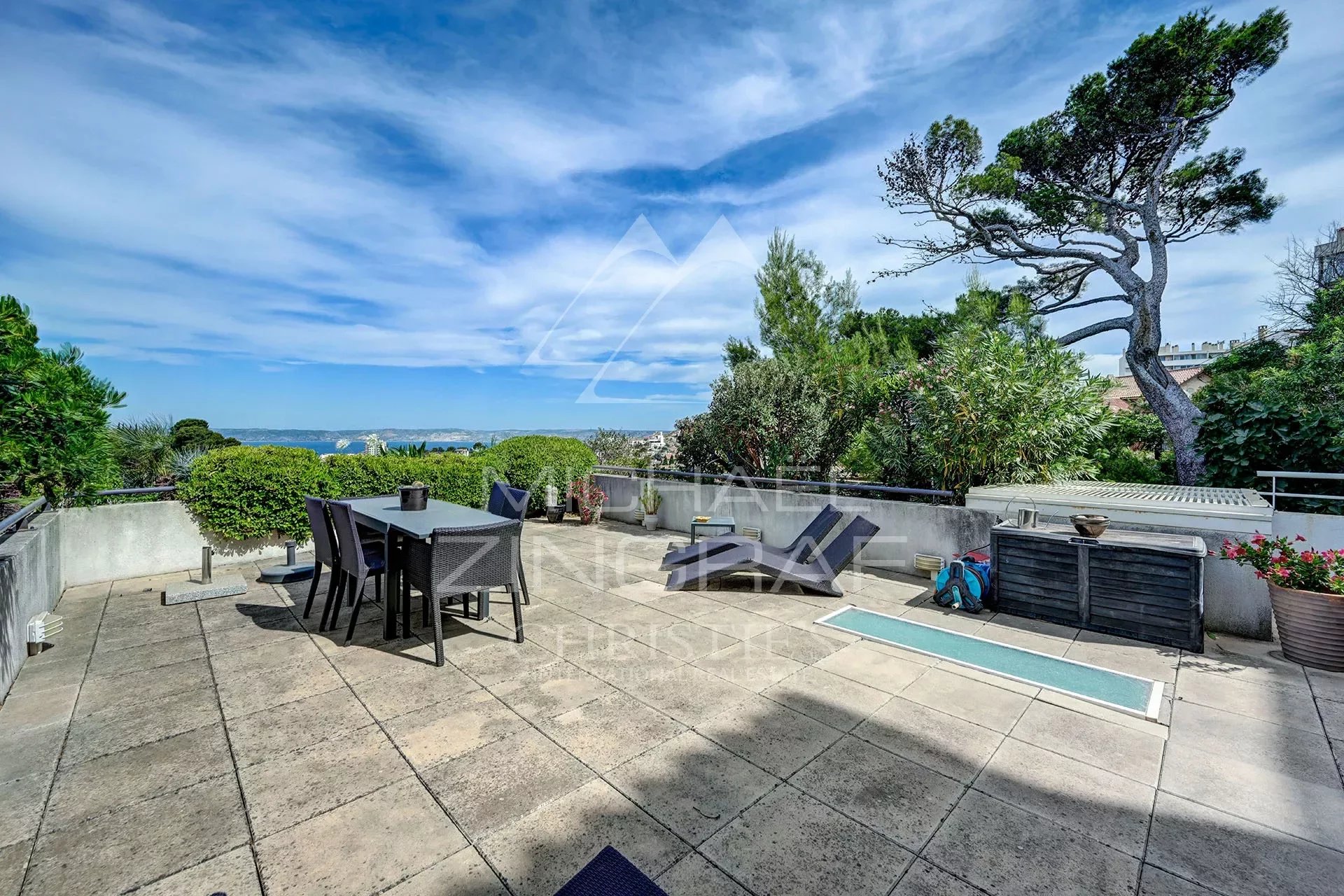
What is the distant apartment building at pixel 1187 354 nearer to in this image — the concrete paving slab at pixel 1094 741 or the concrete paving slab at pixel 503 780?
the concrete paving slab at pixel 1094 741

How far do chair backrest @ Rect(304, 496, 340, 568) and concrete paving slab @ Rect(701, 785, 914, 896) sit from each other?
11.8 ft

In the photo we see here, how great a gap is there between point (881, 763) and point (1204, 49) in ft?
Result: 52.6

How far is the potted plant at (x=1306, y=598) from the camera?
3311 millimetres

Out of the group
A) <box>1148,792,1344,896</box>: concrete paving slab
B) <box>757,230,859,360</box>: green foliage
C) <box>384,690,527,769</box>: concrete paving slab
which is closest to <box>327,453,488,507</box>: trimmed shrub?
<box>384,690,527,769</box>: concrete paving slab

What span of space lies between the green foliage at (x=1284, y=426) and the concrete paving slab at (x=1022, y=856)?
5.67 meters

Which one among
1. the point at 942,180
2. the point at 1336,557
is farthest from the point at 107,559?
the point at 942,180

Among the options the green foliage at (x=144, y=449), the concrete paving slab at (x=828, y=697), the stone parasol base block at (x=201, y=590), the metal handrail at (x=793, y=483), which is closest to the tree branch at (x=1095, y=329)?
the metal handrail at (x=793, y=483)

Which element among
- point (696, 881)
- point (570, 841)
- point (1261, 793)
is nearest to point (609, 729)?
point (570, 841)

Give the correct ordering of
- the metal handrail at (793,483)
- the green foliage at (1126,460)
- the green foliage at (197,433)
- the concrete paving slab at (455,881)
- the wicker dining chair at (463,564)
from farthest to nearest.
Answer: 1. the green foliage at (197,433)
2. the green foliage at (1126,460)
3. the metal handrail at (793,483)
4. the wicker dining chair at (463,564)
5. the concrete paving slab at (455,881)

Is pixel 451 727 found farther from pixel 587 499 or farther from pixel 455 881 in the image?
pixel 587 499

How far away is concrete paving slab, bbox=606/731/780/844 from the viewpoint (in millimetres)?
2027

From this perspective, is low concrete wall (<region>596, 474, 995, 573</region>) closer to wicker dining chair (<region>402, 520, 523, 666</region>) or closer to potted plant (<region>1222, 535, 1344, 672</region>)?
potted plant (<region>1222, 535, 1344, 672</region>)

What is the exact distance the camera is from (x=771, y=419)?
802cm

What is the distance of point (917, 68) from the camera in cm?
758
